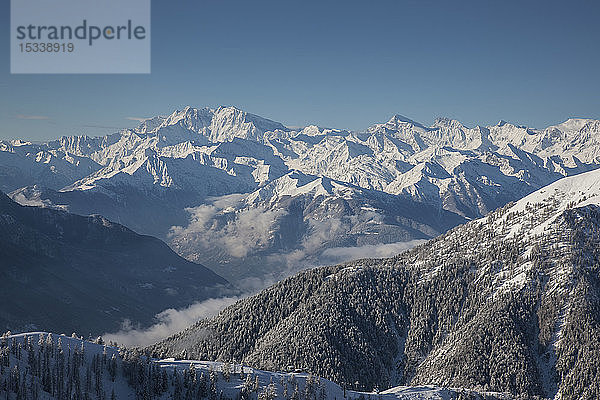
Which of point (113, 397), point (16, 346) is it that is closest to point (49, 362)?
point (16, 346)

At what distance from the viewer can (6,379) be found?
180m

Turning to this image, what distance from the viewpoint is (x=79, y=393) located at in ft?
630

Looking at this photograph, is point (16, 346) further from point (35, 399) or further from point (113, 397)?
point (113, 397)

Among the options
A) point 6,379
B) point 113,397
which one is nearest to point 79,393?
point 113,397

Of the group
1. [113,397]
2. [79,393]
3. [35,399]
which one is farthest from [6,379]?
[113,397]

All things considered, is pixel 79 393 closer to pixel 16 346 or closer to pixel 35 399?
pixel 35 399

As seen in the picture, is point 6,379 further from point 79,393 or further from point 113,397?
point 113,397

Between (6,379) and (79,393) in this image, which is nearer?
(6,379)

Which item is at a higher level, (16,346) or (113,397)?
(16,346)

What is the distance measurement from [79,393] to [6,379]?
1046 inches

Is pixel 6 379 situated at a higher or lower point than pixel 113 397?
higher

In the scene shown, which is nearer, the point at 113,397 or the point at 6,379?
the point at 6,379

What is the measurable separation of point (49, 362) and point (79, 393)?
20.1m

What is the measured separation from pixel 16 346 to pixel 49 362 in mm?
14856
